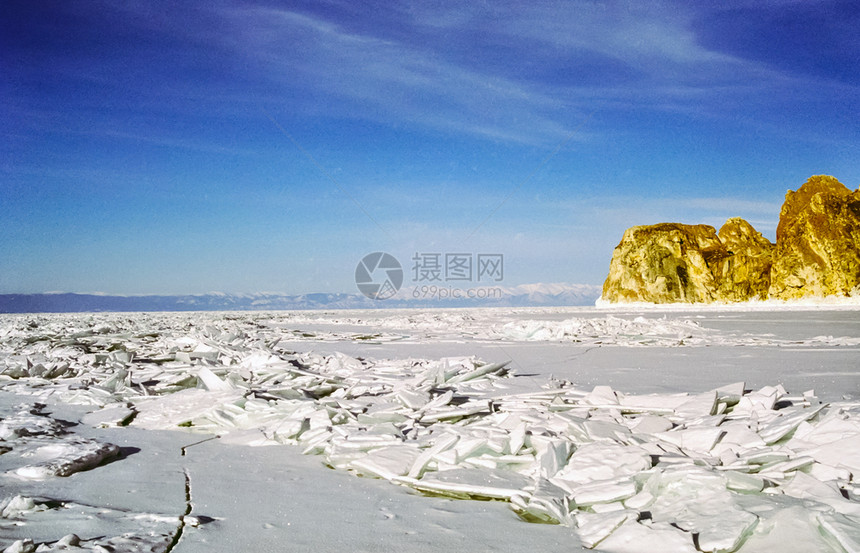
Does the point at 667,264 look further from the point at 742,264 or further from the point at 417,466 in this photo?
the point at 417,466

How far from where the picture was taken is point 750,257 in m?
47.1

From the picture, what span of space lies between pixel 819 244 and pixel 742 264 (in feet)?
20.4

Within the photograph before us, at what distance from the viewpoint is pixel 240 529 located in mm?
1690

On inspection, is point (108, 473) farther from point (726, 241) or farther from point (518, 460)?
point (726, 241)

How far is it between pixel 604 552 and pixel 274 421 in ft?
7.03

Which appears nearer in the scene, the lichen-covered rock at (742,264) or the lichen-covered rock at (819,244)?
the lichen-covered rock at (819,244)

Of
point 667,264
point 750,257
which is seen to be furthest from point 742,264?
point 667,264

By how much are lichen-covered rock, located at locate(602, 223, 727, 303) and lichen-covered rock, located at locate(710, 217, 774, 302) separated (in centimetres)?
65

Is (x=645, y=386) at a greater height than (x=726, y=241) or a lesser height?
lesser

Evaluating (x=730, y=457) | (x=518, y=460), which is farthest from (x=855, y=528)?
(x=518, y=460)

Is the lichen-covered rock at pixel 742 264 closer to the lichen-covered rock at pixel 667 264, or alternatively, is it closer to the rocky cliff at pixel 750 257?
the rocky cliff at pixel 750 257

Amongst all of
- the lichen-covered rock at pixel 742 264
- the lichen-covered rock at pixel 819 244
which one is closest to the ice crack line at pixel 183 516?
the lichen-covered rock at pixel 819 244

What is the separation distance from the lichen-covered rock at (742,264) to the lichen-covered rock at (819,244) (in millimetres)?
1338

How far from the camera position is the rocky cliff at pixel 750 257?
4141 centimetres
